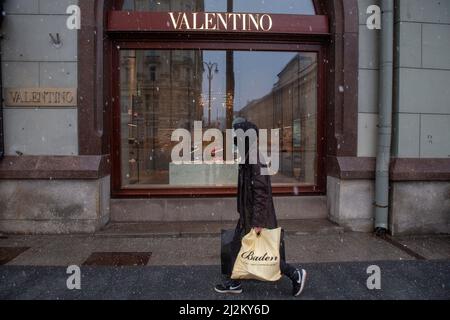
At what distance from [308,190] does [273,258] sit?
162 inches

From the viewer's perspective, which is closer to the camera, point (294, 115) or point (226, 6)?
point (226, 6)

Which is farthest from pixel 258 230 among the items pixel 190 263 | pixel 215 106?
pixel 215 106

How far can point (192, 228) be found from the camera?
24.0 ft

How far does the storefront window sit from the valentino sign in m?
0.62

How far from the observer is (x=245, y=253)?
428 cm

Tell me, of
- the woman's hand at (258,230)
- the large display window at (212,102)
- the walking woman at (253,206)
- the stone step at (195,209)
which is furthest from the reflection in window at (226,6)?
the woman's hand at (258,230)

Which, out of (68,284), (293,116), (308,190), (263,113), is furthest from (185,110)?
(68,284)

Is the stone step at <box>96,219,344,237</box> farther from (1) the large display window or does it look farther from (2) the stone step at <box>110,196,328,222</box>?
(1) the large display window

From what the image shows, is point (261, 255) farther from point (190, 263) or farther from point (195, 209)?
point (195, 209)

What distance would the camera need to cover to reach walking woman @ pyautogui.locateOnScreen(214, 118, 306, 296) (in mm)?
4285

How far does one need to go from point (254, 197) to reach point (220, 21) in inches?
176

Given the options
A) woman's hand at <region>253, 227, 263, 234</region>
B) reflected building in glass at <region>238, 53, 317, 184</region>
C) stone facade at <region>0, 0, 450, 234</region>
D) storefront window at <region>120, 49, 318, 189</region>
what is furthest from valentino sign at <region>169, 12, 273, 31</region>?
woman's hand at <region>253, 227, 263, 234</region>

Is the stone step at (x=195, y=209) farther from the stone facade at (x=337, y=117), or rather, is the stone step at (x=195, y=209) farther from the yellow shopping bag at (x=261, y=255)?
the yellow shopping bag at (x=261, y=255)
